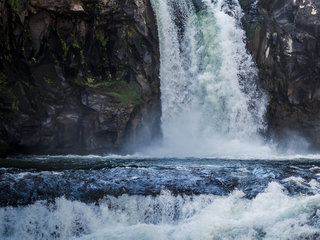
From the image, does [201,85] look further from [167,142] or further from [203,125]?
[167,142]

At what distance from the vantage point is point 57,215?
5914 mm

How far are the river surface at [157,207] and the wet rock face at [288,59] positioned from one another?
12.3 meters

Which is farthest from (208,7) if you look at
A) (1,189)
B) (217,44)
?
(1,189)

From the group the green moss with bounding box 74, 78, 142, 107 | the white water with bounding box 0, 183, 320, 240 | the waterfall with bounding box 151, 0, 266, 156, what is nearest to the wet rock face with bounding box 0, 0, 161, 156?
the green moss with bounding box 74, 78, 142, 107

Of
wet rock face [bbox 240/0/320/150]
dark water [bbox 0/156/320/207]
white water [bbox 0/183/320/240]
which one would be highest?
wet rock face [bbox 240/0/320/150]

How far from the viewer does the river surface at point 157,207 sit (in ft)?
18.0

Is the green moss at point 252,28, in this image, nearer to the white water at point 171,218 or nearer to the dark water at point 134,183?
the dark water at point 134,183

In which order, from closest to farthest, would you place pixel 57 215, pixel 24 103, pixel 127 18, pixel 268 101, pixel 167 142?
pixel 57 215 → pixel 24 103 → pixel 127 18 → pixel 167 142 → pixel 268 101

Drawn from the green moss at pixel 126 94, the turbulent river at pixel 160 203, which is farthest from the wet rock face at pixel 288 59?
the turbulent river at pixel 160 203

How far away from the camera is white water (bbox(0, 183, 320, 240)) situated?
5.35 meters

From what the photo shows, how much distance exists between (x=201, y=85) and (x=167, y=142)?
4091mm

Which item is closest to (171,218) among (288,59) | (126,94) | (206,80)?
(126,94)

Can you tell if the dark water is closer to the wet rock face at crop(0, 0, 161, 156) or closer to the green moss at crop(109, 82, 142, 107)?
the wet rock face at crop(0, 0, 161, 156)

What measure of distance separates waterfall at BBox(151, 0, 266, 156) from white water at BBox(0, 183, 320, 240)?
1066cm
